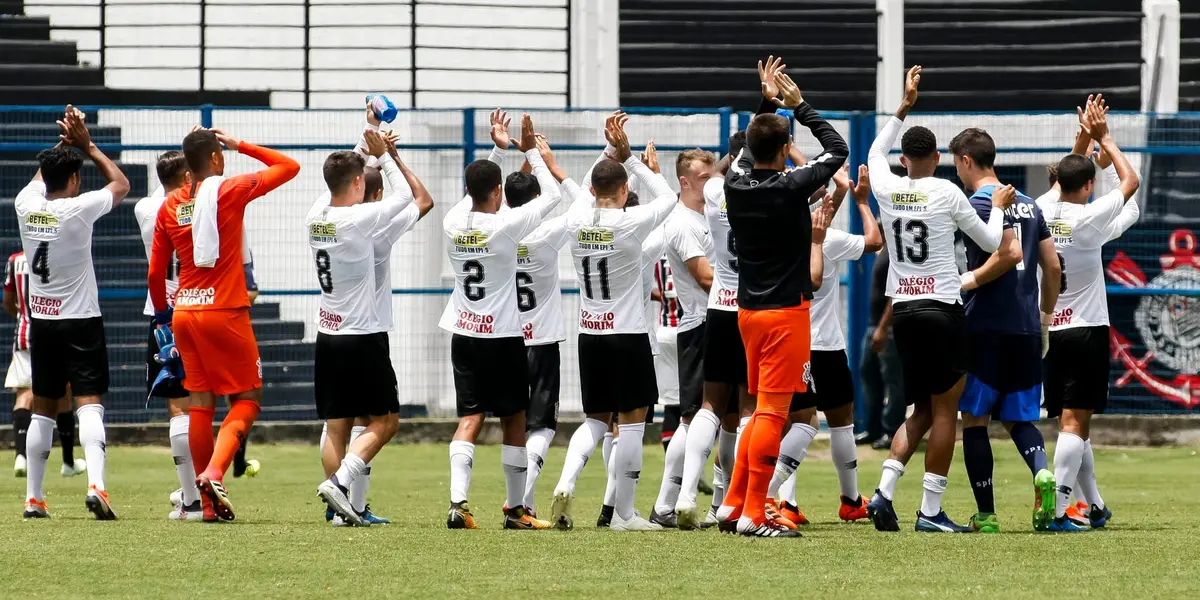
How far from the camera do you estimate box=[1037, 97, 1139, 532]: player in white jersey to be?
9.29 m

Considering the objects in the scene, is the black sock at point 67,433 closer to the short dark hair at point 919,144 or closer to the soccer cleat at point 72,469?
the soccer cleat at point 72,469

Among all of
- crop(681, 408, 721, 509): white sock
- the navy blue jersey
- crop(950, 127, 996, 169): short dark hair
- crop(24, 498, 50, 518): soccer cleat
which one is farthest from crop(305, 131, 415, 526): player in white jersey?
the navy blue jersey

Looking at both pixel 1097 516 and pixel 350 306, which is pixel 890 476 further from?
pixel 350 306

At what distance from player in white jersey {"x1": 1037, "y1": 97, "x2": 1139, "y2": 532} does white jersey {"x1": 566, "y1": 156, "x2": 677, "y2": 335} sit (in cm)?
228

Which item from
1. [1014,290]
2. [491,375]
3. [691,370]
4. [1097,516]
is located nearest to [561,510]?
[491,375]

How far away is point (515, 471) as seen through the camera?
9375 millimetres

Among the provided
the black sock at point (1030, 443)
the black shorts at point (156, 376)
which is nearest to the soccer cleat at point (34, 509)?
the black shorts at point (156, 376)

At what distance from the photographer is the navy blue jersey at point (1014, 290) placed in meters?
8.84

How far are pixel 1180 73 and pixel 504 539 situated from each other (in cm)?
1319

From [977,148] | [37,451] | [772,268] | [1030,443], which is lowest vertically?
[37,451]

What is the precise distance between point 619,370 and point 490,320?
767mm

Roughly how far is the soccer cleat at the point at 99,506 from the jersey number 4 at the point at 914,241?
4725 mm

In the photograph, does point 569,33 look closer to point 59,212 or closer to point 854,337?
point 854,337

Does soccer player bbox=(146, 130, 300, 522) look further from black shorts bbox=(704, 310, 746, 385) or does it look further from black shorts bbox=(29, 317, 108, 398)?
black shorts bbox=(704, 310, 746, 385)
